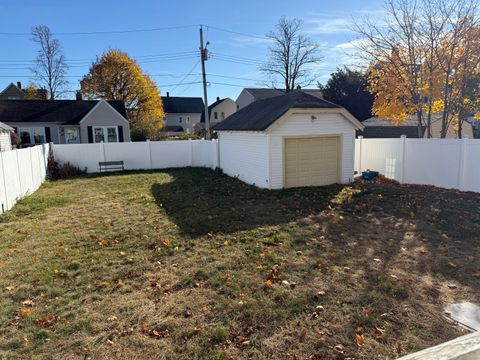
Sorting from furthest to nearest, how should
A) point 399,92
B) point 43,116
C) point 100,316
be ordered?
point 43,116
point 399,92
point 100,316

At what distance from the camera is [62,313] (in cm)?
414

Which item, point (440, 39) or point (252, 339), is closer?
point (252, 339)

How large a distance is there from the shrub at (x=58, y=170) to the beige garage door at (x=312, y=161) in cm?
1180

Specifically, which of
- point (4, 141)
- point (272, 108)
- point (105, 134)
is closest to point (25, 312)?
point (272, 108)

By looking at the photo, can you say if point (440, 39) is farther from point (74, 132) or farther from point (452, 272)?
point (74, 132)

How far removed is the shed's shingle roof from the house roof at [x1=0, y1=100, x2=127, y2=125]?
1868 cm

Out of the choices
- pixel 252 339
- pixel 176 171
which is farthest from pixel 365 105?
pixel 252 339

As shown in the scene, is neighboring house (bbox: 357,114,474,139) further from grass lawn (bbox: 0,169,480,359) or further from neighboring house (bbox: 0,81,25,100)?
neighboring house (bbox: 0,81,25,100)

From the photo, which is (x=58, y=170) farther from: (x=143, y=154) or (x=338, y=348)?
(x=338, y=348)

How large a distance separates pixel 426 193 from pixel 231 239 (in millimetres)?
7337

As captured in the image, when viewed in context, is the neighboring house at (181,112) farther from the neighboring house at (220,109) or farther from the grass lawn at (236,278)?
the grass lawn at (236,278)

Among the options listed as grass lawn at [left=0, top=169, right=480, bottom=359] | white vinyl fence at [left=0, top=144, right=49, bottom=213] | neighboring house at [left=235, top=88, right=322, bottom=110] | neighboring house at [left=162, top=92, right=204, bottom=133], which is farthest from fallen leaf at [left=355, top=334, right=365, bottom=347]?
neighboring house at [left=162, top=92, right=204, bottom=133]

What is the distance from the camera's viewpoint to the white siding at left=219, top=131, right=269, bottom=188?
11984 mm

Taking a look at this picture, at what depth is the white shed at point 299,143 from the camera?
1162 centimetres
